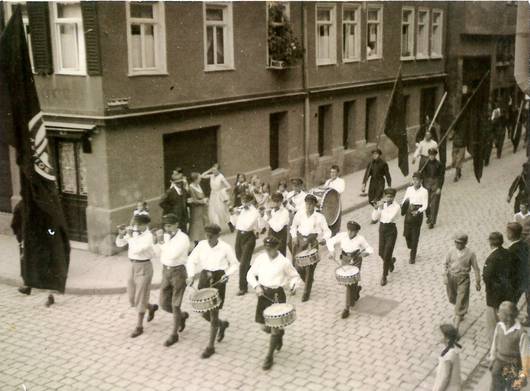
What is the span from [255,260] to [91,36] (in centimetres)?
664

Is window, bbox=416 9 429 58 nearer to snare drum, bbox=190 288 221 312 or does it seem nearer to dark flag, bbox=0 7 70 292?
snare drum, bbox=190 288 221 312

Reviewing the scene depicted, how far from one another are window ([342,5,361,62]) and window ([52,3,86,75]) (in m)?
10.9

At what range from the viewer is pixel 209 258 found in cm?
879

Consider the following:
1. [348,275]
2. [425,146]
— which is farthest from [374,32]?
[348,275]

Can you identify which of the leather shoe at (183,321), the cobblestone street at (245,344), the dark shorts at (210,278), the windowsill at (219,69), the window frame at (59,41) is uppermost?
the window frame at (59,41)

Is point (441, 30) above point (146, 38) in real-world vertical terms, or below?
above

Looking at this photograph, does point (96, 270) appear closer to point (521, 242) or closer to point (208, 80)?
point (208, 80)

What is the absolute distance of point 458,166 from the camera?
2108cm

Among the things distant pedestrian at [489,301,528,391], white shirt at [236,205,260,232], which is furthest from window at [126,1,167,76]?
distant pedestrian at [489,301,528,391]

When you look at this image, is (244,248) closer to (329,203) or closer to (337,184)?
(329,203)

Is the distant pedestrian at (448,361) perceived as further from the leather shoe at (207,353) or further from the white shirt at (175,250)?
the white shirt at (175,250)

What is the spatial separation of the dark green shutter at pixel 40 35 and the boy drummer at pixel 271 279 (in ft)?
24.9

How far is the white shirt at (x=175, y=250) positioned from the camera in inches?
350

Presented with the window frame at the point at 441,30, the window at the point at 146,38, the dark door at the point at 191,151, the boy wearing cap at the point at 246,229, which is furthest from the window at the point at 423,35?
the boy wearing cap at the point at 246,229
